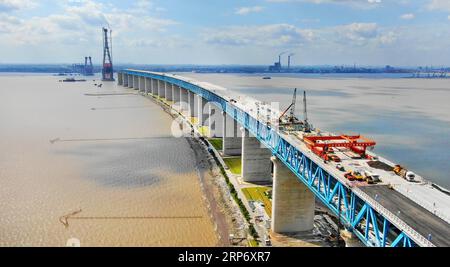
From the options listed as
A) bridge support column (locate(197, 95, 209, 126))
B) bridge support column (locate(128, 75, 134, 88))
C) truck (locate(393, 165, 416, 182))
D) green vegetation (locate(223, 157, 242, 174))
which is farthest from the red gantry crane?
bridge support column (locate(128, 75, 134, 88))

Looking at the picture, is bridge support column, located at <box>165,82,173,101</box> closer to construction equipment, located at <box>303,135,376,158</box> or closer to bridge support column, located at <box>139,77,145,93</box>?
bridge support column, located at <box>139,77,145,93</box>

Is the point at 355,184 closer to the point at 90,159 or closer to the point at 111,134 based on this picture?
the point at 90,159

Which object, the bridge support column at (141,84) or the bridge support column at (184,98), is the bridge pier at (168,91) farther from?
the bridge support column at (141,84)

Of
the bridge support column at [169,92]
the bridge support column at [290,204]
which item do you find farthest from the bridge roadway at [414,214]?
the bridge support column at [169,92]

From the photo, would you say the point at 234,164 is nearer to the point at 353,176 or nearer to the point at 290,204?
the point at 290,204

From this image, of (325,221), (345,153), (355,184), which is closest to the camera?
(355,184)

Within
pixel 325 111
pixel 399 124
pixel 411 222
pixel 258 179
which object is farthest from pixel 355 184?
pixel 325 111

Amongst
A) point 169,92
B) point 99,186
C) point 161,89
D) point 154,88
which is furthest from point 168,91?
point 99,186
